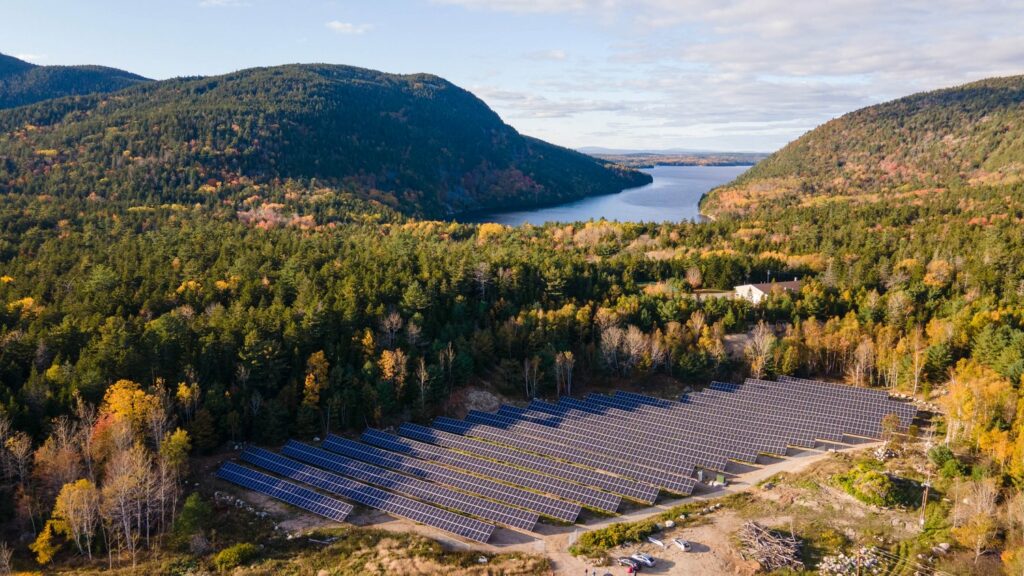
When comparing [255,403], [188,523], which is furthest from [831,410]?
[188,523]

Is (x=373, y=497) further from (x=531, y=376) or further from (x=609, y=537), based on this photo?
(x=531, y=376)

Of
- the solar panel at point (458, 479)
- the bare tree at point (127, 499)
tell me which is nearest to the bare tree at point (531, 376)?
the solar panel at point (458, 479)

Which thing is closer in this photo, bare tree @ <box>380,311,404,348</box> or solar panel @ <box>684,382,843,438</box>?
solar panel @ <box>684,382,843,438</box>

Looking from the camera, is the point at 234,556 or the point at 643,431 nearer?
the point at 234,556

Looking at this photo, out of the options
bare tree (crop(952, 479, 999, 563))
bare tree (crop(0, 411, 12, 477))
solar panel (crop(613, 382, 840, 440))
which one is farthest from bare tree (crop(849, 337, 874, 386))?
bare tree (crop(0, 411, 12, 477))

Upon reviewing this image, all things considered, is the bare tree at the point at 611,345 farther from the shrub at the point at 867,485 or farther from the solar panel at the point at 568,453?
the shrub at the point at 867,485

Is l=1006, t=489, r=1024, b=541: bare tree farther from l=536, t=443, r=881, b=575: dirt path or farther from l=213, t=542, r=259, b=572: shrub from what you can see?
l=213, t=542, r=259, b=572: shrub
